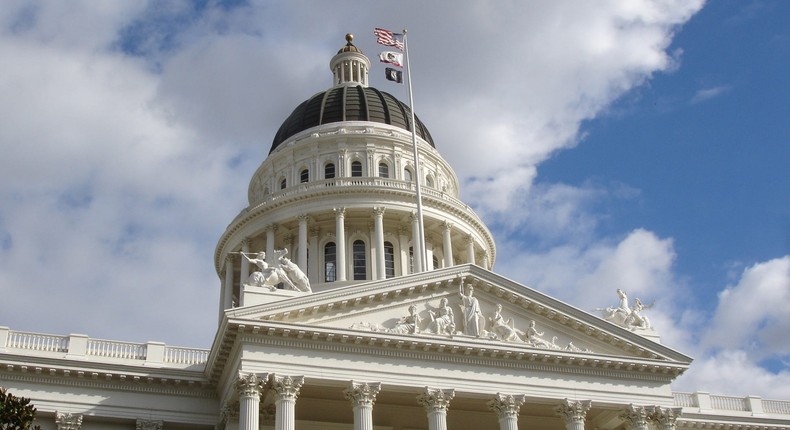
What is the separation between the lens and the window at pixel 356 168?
188 ft

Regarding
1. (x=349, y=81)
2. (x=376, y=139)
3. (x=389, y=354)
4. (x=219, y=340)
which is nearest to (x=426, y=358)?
(x=389, y=354)

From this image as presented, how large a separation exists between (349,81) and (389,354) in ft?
116

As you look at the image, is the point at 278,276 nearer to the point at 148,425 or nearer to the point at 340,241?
the point at 148,425

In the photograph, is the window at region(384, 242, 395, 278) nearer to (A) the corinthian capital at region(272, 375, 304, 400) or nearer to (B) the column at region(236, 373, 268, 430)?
(A) the corinthian capital at region(272, 375, 304, 400)

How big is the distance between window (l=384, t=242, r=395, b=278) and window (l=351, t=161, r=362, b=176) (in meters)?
4.90

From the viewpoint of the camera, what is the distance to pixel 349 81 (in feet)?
216

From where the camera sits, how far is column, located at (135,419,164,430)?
34656mm

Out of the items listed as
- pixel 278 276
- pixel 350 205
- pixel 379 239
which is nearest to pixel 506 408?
pixel 278 276

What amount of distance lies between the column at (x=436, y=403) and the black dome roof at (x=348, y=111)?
2929cm

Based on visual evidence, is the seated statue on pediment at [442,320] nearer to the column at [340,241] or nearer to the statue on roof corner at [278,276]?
the statue on roof corner at [278,276]

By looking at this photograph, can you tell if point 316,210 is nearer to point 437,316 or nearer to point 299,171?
point 299,171

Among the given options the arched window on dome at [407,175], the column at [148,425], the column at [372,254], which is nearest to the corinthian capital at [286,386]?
the column at [148,425]

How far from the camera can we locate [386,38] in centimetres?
4897

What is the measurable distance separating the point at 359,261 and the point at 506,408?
21.9 meters
